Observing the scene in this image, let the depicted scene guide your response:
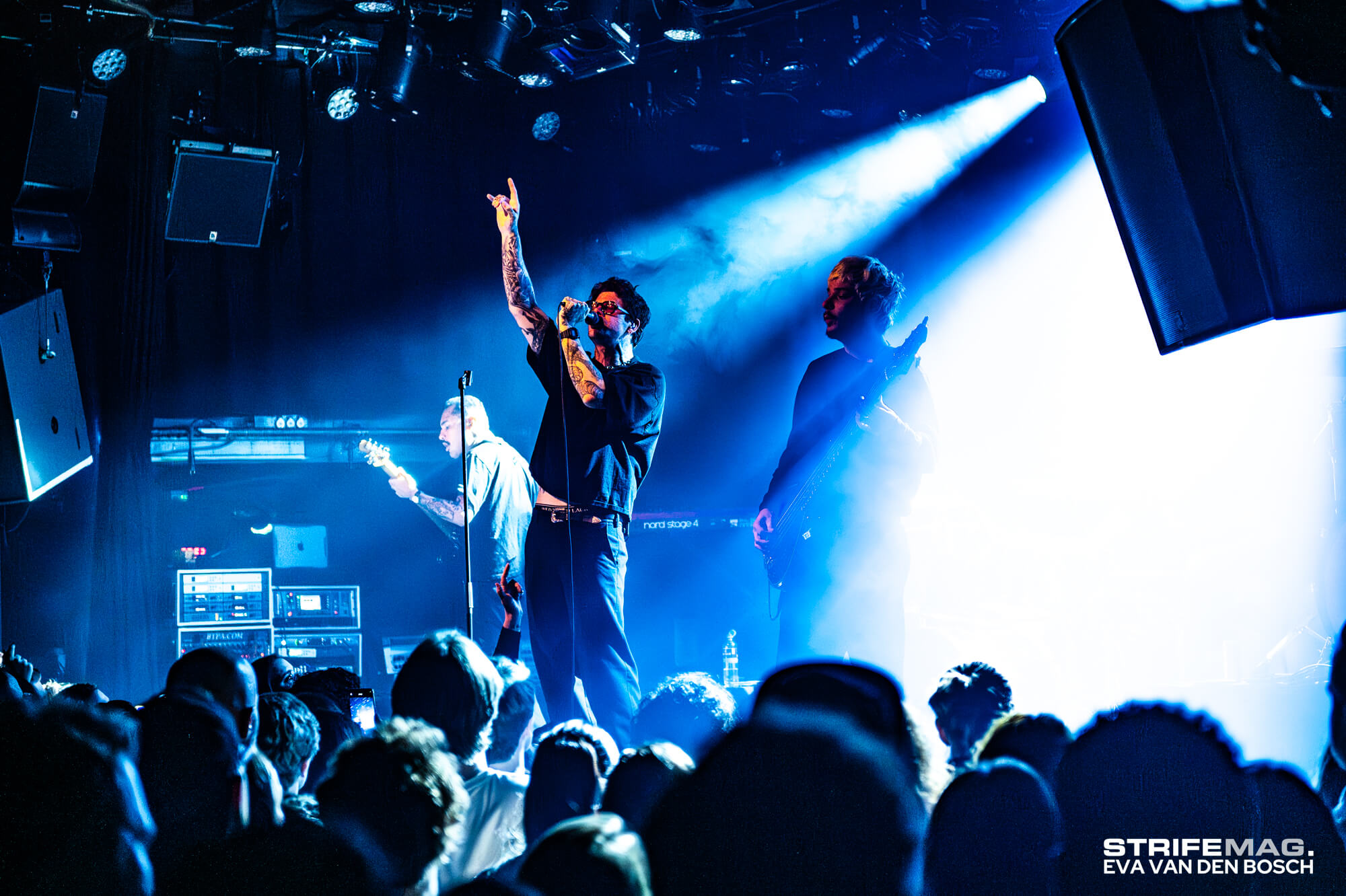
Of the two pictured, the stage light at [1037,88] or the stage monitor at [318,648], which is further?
the stage light at [1037,88]

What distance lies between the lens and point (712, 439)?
7.82 m

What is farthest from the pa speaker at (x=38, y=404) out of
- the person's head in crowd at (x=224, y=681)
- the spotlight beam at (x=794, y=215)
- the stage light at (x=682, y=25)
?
the person's head in crowd at (x=224, y=681)

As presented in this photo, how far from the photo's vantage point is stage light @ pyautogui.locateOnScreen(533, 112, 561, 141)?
675 cm

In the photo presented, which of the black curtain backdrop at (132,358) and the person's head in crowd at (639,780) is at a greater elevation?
the black curtain backdrop at (132,358)

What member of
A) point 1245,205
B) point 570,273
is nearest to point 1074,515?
point 570,273

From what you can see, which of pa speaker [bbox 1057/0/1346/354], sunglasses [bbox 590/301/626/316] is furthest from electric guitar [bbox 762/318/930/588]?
pa speaker [bbox 1057/0/1346/354]

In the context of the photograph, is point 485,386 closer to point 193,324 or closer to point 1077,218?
point 193,324

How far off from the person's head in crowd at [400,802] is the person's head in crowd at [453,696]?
562 mm

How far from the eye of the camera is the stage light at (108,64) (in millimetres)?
5508

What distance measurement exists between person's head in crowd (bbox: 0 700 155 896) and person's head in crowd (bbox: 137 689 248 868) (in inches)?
3.4

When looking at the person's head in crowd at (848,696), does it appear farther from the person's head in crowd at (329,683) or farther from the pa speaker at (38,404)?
the pa speaker at (38,404)

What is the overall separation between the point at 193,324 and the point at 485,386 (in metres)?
1.86

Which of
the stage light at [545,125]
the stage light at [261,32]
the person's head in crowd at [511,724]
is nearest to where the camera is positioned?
the person's head in crowd at [511,724]

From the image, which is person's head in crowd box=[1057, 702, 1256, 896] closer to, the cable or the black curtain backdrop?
the cable
